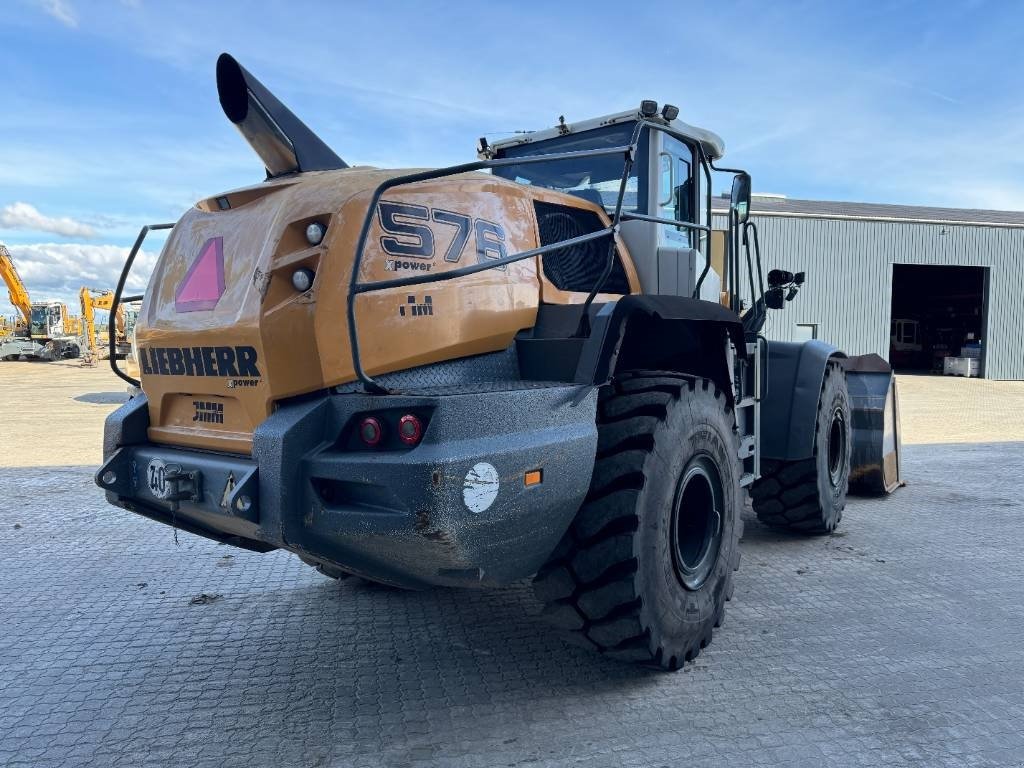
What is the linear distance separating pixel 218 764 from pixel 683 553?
2190mm

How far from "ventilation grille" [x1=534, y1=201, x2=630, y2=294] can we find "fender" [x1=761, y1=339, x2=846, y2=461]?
204 centimetres

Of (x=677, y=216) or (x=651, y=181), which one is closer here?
(x=651, y=181)

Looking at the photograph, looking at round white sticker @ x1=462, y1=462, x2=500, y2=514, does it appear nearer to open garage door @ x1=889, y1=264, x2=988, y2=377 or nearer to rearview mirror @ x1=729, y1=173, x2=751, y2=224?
rearview mirror @ x1=729, y1=173, x2=751, y2=224

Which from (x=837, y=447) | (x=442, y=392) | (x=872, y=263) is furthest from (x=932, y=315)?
(x=442, y=392)

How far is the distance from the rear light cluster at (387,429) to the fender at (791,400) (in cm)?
351

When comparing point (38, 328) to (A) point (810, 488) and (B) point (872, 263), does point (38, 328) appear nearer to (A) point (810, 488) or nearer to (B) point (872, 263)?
(B) point (872, 263)

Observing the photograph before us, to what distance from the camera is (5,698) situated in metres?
3.37

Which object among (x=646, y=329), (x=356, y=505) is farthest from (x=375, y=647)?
(x=646, y=329)

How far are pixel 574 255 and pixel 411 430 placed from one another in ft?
4.98

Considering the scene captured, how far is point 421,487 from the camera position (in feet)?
8.38

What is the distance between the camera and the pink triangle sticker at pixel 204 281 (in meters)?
3.22

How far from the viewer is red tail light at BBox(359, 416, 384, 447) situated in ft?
8.96

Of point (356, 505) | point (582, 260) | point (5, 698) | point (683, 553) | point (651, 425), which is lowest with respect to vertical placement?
point (5, 698)

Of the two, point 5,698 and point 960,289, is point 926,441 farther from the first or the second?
point 960,289
